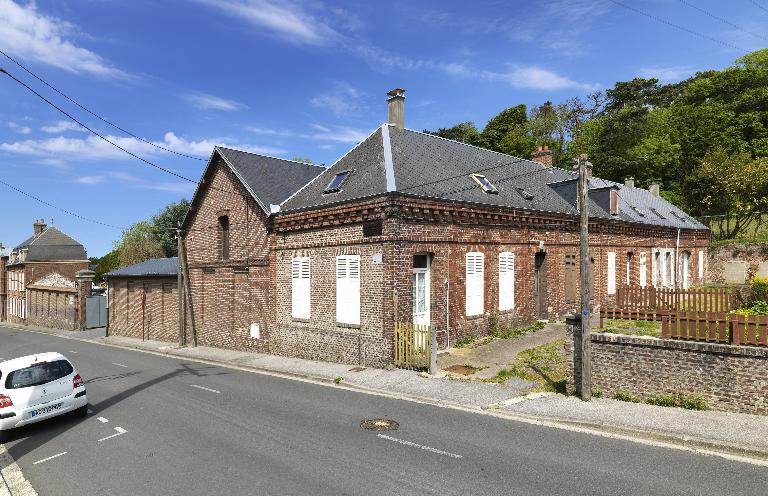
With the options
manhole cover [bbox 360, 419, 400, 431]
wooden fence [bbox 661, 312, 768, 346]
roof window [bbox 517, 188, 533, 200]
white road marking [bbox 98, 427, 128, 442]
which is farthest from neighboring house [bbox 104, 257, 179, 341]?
wooden fence [bbox 661, 312, 768, 346]

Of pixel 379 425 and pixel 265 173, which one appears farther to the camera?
pixel 265 173

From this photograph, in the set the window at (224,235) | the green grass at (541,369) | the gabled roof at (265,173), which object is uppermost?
the gabled roof at (265,173)

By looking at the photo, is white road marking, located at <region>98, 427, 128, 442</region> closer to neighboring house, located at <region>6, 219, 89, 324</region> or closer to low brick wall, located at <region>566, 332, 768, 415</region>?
low brick wall, located at <region>566, 332, 768, 415</region>

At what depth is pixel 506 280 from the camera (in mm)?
19562

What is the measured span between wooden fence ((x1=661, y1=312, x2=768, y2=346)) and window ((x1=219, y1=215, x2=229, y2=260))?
60.0 ft

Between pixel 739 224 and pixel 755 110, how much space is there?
13.3m

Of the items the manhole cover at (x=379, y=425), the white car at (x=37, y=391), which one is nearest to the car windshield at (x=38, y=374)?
the white car at (x=37, y=391)

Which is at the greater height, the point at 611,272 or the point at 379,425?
the point at 611,272

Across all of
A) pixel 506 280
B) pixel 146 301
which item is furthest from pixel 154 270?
pixel 506 280

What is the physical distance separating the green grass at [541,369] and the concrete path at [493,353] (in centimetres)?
34

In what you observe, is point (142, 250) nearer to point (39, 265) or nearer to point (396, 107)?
point (39, 265)

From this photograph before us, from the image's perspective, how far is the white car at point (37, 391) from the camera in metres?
9.95

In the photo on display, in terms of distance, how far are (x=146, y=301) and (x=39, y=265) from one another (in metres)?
28.9

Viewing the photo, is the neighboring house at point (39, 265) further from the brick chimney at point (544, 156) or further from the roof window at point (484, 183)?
the brick chimney at point (544, 156)
